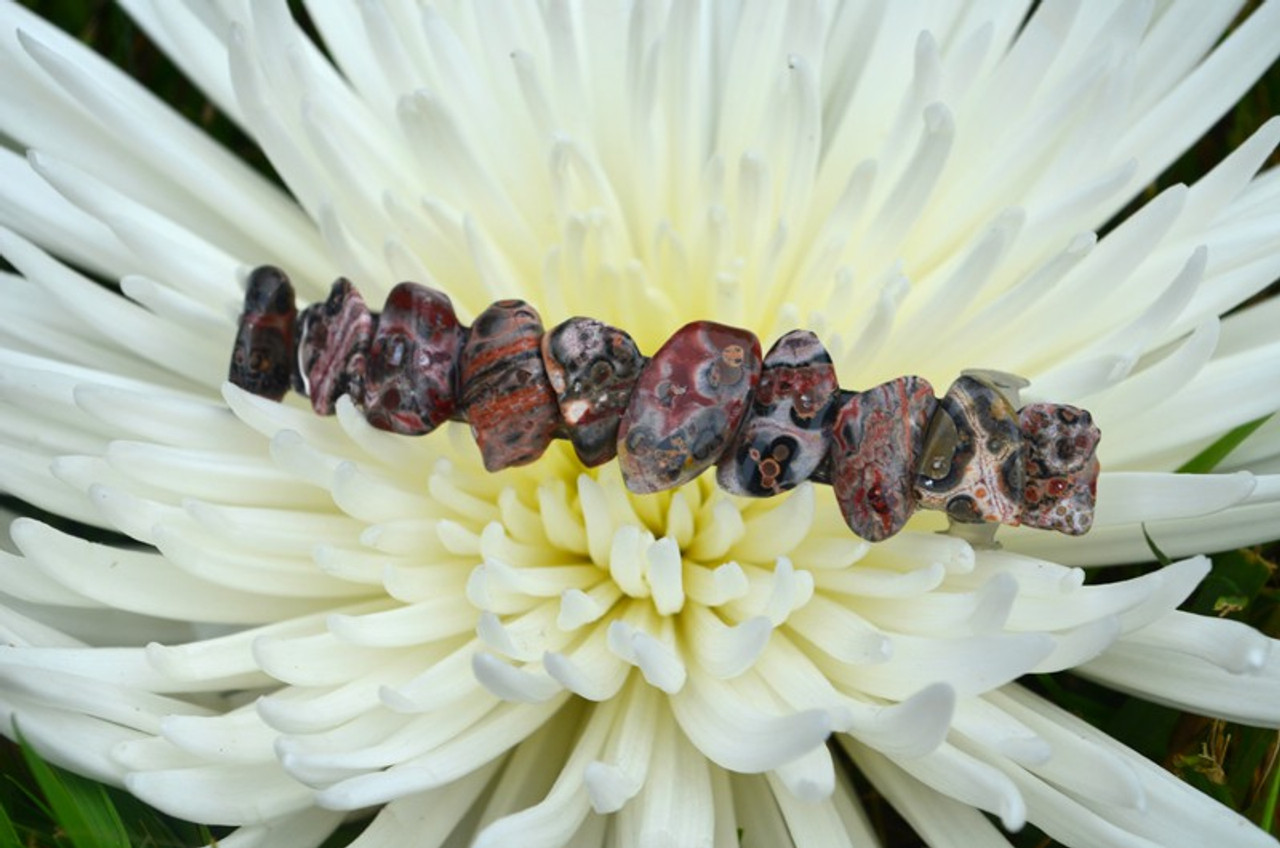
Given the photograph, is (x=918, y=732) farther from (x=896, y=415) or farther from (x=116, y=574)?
(x=116, y=574)

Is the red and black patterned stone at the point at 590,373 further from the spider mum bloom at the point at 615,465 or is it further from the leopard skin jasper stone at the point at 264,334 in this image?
the leopard skin jasper stone at the point at 264,334

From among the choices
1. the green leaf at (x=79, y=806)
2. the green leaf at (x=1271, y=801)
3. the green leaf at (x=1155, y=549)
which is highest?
the green leaf at (x=1155, y=549)

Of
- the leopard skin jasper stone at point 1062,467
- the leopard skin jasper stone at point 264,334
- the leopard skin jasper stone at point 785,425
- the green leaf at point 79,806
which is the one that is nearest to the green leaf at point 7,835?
the green leaf at point 79,806

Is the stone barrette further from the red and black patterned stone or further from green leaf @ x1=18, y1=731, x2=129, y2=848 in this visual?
green leaf @ x1=18, y1=731, x2=129, y2=848

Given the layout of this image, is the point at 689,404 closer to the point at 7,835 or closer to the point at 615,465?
the point at 615,465

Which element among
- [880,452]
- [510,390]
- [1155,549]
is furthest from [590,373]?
[1155,549]

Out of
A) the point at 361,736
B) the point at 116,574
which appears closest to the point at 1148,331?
the point at 361,736

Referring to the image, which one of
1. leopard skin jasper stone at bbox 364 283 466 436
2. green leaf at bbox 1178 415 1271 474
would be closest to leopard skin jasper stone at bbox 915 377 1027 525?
green leaf at bbox 1178 415 1271 474
